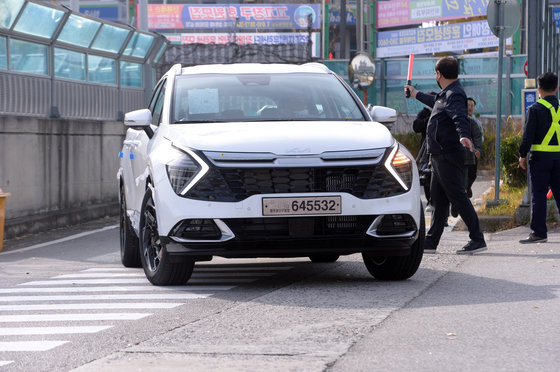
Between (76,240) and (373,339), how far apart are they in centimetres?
877

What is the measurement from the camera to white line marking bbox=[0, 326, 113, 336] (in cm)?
684

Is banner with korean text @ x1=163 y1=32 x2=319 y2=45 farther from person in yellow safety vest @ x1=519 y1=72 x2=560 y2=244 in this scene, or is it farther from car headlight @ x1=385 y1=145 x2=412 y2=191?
car headlight @ x1=385 y1=145 x2=412 y2=191

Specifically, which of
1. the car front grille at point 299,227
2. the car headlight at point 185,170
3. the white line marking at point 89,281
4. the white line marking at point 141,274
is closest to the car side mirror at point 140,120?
the car headlight at point 185,170

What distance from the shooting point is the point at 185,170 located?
27.2ft

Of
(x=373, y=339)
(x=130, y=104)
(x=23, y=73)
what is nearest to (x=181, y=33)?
A: (x=130, y=104)

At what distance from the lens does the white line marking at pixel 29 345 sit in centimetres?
630

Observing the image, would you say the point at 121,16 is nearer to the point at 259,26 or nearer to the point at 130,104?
the point at 259,26

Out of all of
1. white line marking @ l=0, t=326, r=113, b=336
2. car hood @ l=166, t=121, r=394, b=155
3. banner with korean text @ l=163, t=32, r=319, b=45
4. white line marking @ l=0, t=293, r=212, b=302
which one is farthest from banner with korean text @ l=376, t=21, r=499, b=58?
white line marking @ l=0, t=326, r=113, b=336

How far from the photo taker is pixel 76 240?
1447 cm

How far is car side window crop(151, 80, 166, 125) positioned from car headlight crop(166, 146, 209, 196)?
1.29m

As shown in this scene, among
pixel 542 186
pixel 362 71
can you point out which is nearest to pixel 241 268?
pixel 542 186

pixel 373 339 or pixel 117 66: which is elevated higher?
pixel 117 66

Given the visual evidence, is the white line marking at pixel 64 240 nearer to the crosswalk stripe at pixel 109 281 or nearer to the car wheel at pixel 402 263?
the crosswalk stripe at pixel 109 281

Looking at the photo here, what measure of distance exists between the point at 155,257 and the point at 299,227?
1.26 m
